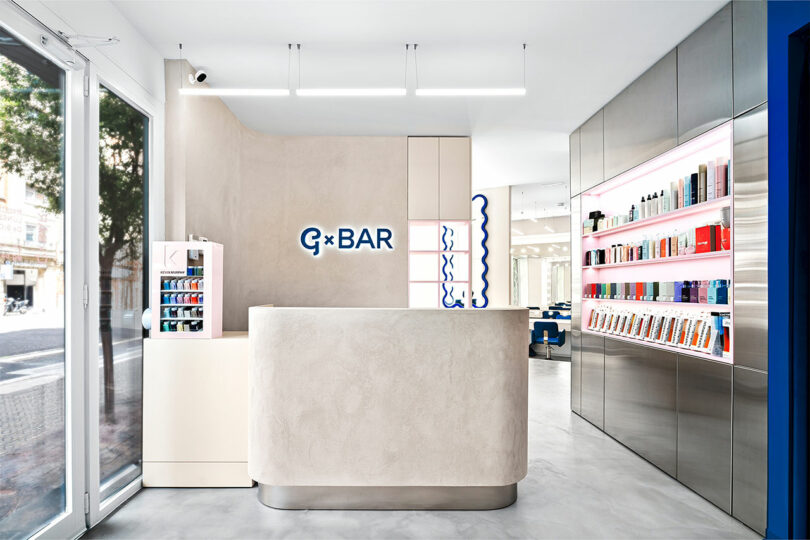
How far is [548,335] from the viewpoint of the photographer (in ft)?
34.1

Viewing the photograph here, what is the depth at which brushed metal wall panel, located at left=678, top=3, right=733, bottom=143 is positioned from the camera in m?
3.43

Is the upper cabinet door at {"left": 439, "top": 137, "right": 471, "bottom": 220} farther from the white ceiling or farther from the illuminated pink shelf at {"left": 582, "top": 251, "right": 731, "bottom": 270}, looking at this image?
the illuminated pink shelf at {"left": 582, "top": 251, "right": 731, "bottom": 270}

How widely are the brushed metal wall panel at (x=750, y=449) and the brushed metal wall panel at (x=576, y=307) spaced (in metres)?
2.64

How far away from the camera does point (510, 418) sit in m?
3.46

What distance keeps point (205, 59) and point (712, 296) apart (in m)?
4.60

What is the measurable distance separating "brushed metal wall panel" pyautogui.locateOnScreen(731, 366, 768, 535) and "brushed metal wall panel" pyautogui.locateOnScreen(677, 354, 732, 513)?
8cm

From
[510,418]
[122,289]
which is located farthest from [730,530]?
[122,289]

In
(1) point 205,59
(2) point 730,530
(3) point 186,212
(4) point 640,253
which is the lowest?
(2) point 730,530

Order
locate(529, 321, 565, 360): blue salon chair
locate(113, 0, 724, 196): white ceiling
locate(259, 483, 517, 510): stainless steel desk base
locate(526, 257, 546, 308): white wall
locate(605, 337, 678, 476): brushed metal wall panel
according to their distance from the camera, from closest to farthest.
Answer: locate(259, 483, 517, 510): stainless steel desk base → locate(113, 0, 724, 196): white ceiling → locate(605, 337, 678, 476): brushed metal wall panel → locate(529, 321, 565, 360): blue salon chair → locate(526, 257, 546, 308): white wall

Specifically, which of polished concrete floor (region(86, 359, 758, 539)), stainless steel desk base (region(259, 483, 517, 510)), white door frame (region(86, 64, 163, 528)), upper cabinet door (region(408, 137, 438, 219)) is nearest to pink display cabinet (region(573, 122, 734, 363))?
polished concrete floor (region(86, 359, 758, 539))

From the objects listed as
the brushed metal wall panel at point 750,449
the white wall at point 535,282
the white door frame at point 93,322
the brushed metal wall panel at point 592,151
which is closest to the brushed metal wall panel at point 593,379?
the brushed metal wall panel at point 592,151

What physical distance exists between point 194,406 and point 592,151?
4.88m

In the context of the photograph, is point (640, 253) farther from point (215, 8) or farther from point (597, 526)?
point (215, 8)

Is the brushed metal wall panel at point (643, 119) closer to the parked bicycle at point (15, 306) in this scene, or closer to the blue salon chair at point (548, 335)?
the parked bicycle at point (15, 306)
